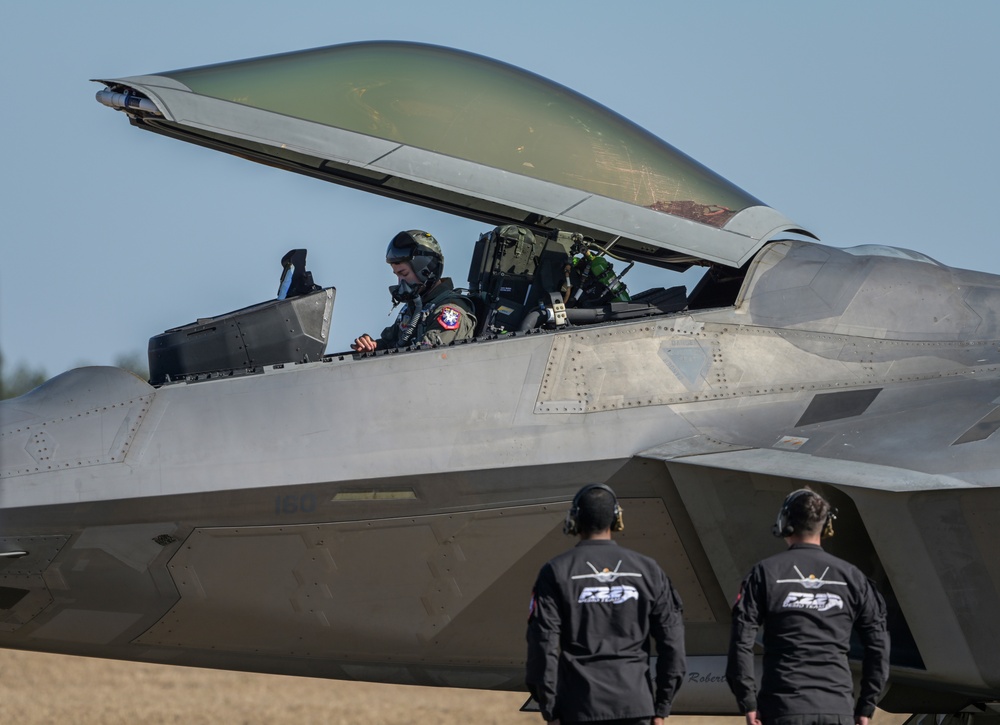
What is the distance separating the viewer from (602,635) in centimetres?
500

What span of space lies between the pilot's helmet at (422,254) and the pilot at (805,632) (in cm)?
388

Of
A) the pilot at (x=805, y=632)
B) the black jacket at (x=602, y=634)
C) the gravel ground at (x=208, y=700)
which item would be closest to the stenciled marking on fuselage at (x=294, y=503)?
the black jacket at (x=602, y=634)

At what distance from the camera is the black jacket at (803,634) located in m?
5.07

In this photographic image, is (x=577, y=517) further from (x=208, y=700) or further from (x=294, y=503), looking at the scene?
(x=208, y=700)

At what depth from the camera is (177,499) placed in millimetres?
6922

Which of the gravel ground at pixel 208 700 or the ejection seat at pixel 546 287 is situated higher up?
the ejection seat at pixel 546 287

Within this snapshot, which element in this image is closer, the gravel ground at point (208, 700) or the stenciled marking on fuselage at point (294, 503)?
the stenciled marking on fuselage at point (294, 503)

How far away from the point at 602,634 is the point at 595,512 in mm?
509

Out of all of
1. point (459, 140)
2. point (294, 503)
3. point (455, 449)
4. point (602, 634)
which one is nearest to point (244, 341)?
point (294, 503)

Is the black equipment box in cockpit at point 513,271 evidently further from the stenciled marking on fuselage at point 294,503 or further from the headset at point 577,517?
the headset at point 577,517

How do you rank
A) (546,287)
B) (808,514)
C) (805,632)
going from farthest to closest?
1. (546,287)
2. (808,514)
3. (805,632)

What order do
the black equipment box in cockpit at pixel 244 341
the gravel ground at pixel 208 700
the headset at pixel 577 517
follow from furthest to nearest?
the gravel ground at pixel 208 700 → the black equipment box in cockpit at pixel 244 341 → the headset at pixel 577 517

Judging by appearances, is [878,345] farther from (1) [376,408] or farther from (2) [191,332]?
(2) [191,332]

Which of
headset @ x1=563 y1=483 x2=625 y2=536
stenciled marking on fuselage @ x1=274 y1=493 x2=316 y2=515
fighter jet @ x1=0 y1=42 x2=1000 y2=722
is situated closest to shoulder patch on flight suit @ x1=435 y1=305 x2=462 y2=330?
fighter jet @ x1=0 y1=42 x2=1000 y2=722
